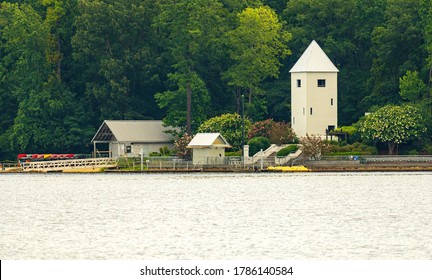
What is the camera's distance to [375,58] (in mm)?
121438

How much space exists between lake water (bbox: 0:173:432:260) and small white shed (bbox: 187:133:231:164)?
3.54 metres

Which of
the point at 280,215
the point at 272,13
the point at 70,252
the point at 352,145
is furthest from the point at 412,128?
the point at 70,252

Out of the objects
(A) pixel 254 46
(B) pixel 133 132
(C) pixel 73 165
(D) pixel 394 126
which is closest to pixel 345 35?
(A) pixel 254 46

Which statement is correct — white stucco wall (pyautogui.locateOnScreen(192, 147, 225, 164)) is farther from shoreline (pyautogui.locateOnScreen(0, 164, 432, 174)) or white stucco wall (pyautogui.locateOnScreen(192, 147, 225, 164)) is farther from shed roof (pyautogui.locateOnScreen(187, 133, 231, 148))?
shoreline (pyautogui.locateOnScreen(0, 164, 432, 174))

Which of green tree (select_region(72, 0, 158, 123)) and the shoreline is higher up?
green tree (select_region(72, 0, 158, 123))

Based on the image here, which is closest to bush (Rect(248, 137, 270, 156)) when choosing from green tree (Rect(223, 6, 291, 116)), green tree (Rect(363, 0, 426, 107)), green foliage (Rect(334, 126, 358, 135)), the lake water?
the lake water

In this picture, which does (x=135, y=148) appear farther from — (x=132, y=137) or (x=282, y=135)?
(x=282, y=135)

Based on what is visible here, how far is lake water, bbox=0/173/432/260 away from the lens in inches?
2239

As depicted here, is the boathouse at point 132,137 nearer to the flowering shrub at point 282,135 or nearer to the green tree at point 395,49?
the flowering shrub at point 282,135

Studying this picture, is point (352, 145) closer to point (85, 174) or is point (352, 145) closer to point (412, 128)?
point (412, 128)

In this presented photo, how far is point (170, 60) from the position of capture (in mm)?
127625

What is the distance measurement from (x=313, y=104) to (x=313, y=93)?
0.99 meters

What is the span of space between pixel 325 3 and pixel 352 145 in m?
17.6

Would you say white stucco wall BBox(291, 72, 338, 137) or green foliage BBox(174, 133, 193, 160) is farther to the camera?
white stucco wall BBox(291, 72, 338, 137)
